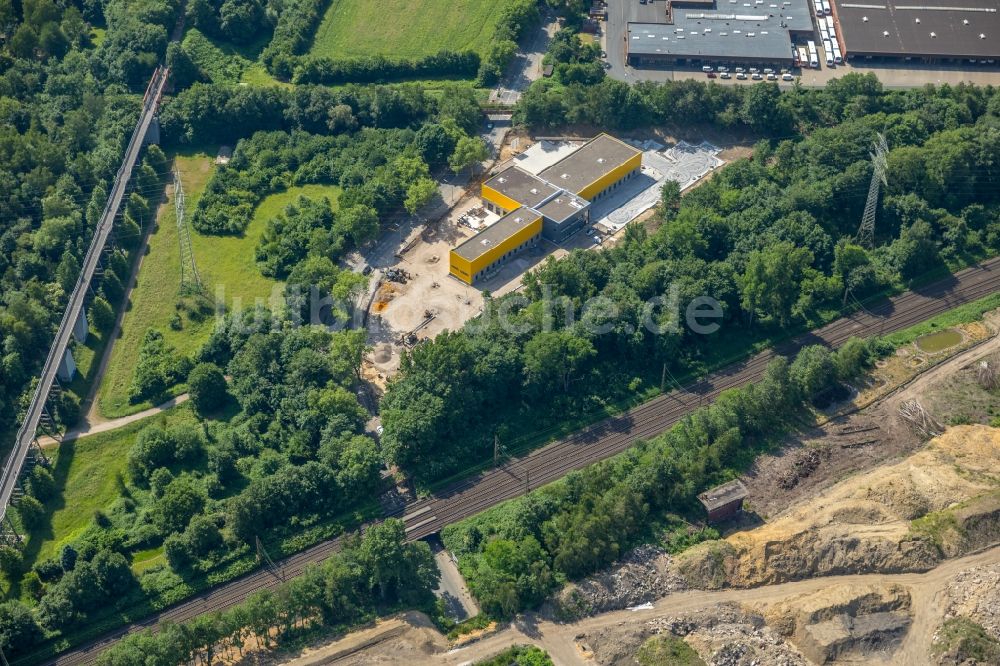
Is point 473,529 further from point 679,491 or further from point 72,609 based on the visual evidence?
point 72,609

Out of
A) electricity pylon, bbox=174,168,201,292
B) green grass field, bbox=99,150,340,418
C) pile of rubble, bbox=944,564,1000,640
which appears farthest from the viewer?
electricity pylon, bbox=174,168,201,292

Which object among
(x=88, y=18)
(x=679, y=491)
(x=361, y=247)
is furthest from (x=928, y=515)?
(x=88, y=18)

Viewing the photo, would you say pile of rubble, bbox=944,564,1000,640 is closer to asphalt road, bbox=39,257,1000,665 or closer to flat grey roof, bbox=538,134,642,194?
asphalt road, bbox=39,257,1000,665

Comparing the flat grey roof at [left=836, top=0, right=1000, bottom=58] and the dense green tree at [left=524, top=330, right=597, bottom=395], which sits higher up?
the flat grey roof at [left=836, top=0, right=1000, bottom=58]

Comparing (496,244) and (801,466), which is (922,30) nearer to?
(496,244)

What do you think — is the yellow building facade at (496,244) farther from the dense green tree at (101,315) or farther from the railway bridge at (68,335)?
the railway bridge at (68,335)

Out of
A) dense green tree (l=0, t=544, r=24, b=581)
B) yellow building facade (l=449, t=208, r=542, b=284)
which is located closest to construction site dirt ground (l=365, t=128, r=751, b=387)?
yellow building facade (l=449, t=208, r=542, b=284)

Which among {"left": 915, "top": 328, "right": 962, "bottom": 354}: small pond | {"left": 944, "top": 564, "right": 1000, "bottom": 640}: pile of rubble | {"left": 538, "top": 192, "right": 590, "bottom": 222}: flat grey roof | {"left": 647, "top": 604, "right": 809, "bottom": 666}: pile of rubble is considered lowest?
{"left": 647, "top": 604, "right": 809, "bottom": 666}: pile of rubble

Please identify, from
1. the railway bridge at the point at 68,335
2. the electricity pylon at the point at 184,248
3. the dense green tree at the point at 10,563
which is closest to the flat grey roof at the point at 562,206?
the electricity pylon at the point at 184,248
